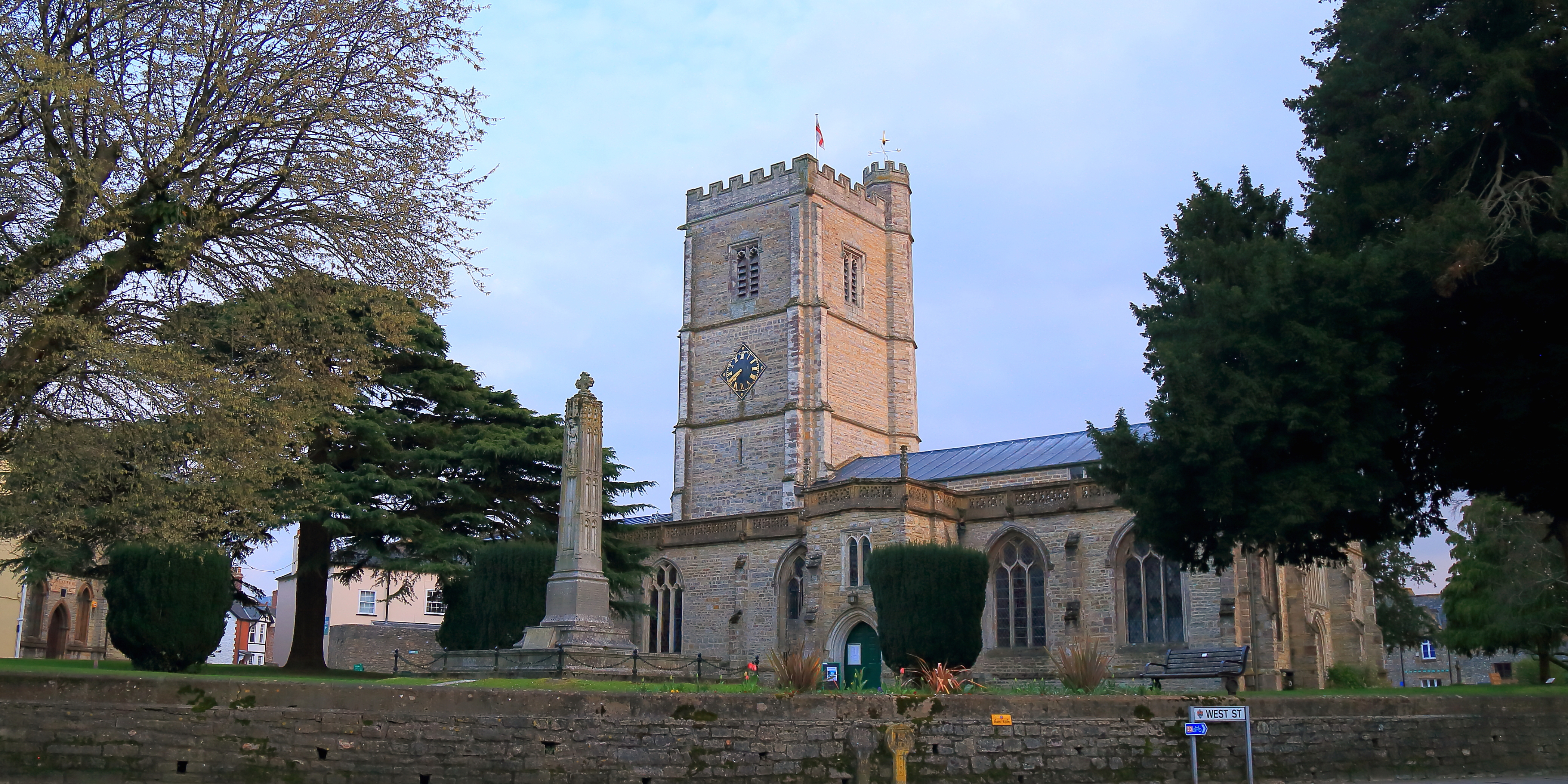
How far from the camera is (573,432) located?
18.9 meters

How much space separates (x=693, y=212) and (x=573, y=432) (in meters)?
31.2

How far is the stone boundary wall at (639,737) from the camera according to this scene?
36.4 ft

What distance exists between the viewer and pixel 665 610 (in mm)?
36062

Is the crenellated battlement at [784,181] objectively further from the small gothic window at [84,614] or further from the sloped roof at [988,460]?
the small gothic window at [84,614]

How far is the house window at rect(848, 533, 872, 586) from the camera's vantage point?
99.9ft

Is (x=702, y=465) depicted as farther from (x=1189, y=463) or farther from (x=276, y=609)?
(x=1189, y=463)

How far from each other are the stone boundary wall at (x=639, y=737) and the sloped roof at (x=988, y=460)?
64.3ft

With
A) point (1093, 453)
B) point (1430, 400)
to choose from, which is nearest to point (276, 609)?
point (1093, 453)

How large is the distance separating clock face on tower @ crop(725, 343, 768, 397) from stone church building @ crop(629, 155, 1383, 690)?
78mm

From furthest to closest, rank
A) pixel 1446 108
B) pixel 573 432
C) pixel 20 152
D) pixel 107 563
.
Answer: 1. pixel 107 563
2. pixel 573 432
3. pixel 1446 108
4. pixel 20 152

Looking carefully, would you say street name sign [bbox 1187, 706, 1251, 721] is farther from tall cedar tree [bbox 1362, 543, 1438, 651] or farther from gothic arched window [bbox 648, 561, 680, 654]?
tall cedar tree [bbox 1362, 543, 1438, 651]

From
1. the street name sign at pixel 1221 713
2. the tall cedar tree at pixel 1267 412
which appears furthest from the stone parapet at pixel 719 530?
the street name sign at pixel 1221 713

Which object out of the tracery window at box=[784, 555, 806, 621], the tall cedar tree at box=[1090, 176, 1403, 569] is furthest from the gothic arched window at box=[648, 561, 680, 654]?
the tall cedar tree at box=[1090, 176, 1403, 569]

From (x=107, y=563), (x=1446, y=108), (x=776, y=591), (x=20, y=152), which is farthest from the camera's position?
(x=776, y=591)
